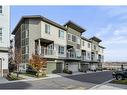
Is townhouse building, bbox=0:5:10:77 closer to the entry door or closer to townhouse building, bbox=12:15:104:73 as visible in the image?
townhouse building, bbox=12:15:104:73

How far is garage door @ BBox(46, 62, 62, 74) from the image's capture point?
4068cm

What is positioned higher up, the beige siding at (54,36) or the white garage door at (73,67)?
the beige siding at (54,36)

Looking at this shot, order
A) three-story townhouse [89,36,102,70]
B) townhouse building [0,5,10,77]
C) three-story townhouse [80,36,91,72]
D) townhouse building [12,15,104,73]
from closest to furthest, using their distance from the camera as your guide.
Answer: townhouse building [0,5,10,77] → townhouse building [12,15,104,73] → three-story townhouse [80,36,91,72] → three-story townhouse [89,36,102,70]

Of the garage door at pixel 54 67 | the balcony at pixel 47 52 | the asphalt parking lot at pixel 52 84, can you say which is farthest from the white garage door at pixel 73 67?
the asphalt parking lot at pixel 52 84

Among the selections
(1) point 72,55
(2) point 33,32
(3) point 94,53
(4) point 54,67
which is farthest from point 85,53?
(2) point 33,32

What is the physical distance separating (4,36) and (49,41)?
11719 millimetres

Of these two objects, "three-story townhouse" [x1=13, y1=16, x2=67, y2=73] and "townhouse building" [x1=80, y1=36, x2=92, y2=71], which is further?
"townhouse building" [x1=80, y1=36, x2=92, y2=71]

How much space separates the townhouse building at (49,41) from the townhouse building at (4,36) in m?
7.52

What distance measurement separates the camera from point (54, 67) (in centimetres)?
4234

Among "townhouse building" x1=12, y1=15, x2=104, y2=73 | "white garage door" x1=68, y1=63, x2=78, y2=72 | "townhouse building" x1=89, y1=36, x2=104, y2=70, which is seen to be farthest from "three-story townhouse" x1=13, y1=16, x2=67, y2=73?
"townhouse building" x1=89, y1=36, x2=104, y2=70

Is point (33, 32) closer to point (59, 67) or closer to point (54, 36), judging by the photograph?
point (54, 36)

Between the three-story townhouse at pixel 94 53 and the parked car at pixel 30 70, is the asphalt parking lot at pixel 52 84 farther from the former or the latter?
the three-story townhouse at pixel 94 53

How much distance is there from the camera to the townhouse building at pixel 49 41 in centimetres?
3784
